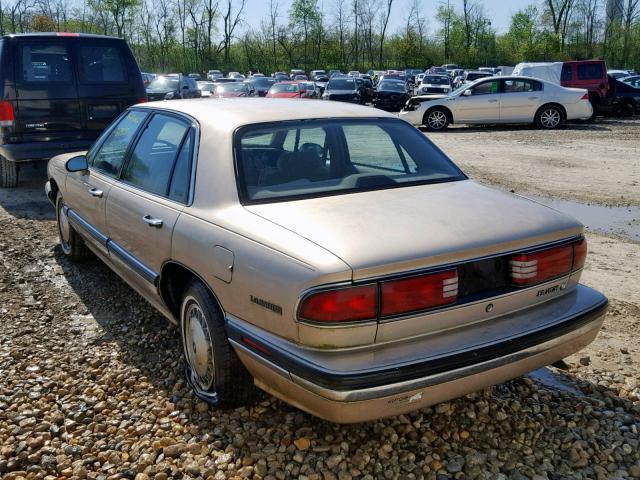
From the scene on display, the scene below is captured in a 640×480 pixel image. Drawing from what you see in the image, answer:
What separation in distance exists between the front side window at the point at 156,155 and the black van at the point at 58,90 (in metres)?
4.80

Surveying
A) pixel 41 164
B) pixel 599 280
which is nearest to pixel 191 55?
pixel 41 164

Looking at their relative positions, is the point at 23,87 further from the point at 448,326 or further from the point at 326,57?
the point at 326,57

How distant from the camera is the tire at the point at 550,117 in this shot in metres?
18.5

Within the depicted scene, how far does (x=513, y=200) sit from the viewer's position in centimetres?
336

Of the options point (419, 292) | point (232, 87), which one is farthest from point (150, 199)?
point (232, 87)

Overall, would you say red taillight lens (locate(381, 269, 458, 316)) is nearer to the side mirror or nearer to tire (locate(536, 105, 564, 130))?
the side mirror

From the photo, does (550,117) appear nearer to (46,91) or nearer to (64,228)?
(46,91)

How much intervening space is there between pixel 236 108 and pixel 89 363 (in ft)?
5.81

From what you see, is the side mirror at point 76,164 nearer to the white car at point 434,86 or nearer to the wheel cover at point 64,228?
the wheel cover at point 64,228

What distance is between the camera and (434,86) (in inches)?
1206

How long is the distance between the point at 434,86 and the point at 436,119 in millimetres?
12373

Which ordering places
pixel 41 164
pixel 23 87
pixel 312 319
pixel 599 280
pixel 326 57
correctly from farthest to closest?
pixel 326 57 → pixel 41 164 → pixel 23 87 → pixel 599 280 → pixel 312 319

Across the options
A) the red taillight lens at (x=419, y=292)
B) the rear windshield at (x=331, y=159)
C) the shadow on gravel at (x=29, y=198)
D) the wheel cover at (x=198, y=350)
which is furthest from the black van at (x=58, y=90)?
the red taillight lens at (x=419, y=292)

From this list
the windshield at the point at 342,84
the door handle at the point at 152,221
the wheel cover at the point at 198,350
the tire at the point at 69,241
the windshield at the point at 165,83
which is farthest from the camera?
the windshield at the point at 342,84
